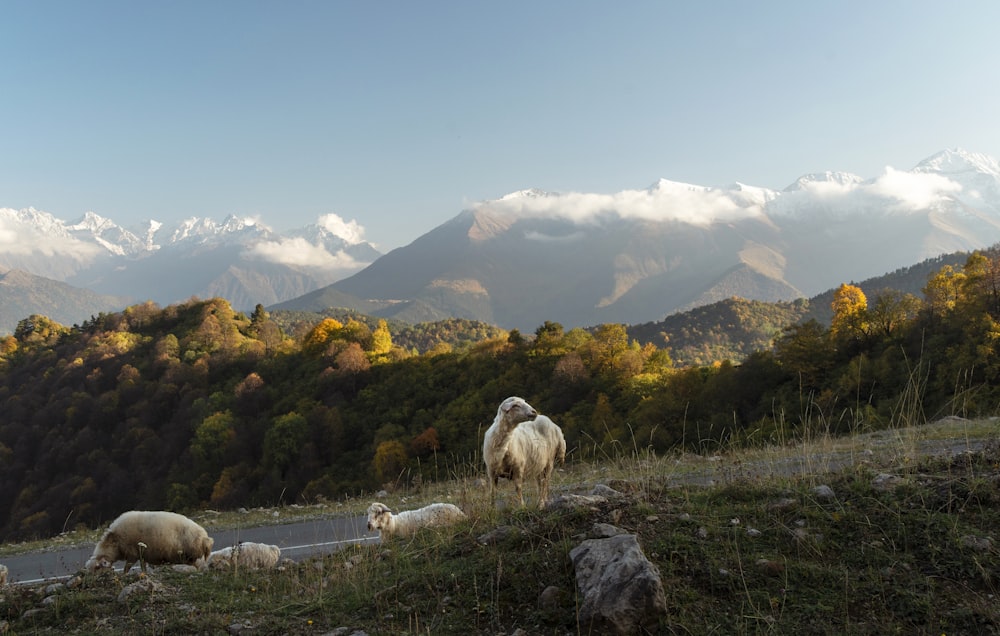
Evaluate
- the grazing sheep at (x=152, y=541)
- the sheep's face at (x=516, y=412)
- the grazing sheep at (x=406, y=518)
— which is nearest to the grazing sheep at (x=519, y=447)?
the sheep's face at (x=516, y=412)

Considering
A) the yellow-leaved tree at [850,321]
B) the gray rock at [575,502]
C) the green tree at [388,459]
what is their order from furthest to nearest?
the green tree at [388,459] < the yellow-leaved tree at [850,321] < the gray rock at [575,502]

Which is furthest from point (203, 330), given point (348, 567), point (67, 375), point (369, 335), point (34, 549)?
point (348, 567)

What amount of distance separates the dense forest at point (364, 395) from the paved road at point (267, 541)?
16922 mm

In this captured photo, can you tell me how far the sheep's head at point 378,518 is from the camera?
10062 millimetres

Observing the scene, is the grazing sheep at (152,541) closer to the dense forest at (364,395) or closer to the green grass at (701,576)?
the green grass at (701,576)

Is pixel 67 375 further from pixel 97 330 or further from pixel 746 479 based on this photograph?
pixel 746 479

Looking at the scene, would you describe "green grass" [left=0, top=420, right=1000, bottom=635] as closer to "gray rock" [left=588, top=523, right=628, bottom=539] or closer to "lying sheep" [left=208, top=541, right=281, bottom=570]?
"gray rock" [left=588, top=523, right=628, bottom=539]

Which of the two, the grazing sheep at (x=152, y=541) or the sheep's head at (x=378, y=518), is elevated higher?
the grazing sheep at (x=152, y=541)

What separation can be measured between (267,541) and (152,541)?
4782 mm

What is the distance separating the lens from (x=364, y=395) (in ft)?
225

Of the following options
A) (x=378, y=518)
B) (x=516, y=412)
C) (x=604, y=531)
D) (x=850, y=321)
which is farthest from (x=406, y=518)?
(x=850, y=321)

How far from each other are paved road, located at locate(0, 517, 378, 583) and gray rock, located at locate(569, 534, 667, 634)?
7036 millimetres

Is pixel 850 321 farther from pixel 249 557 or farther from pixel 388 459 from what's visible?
pixel 249 557

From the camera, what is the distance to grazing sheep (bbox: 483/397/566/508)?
328 inches
